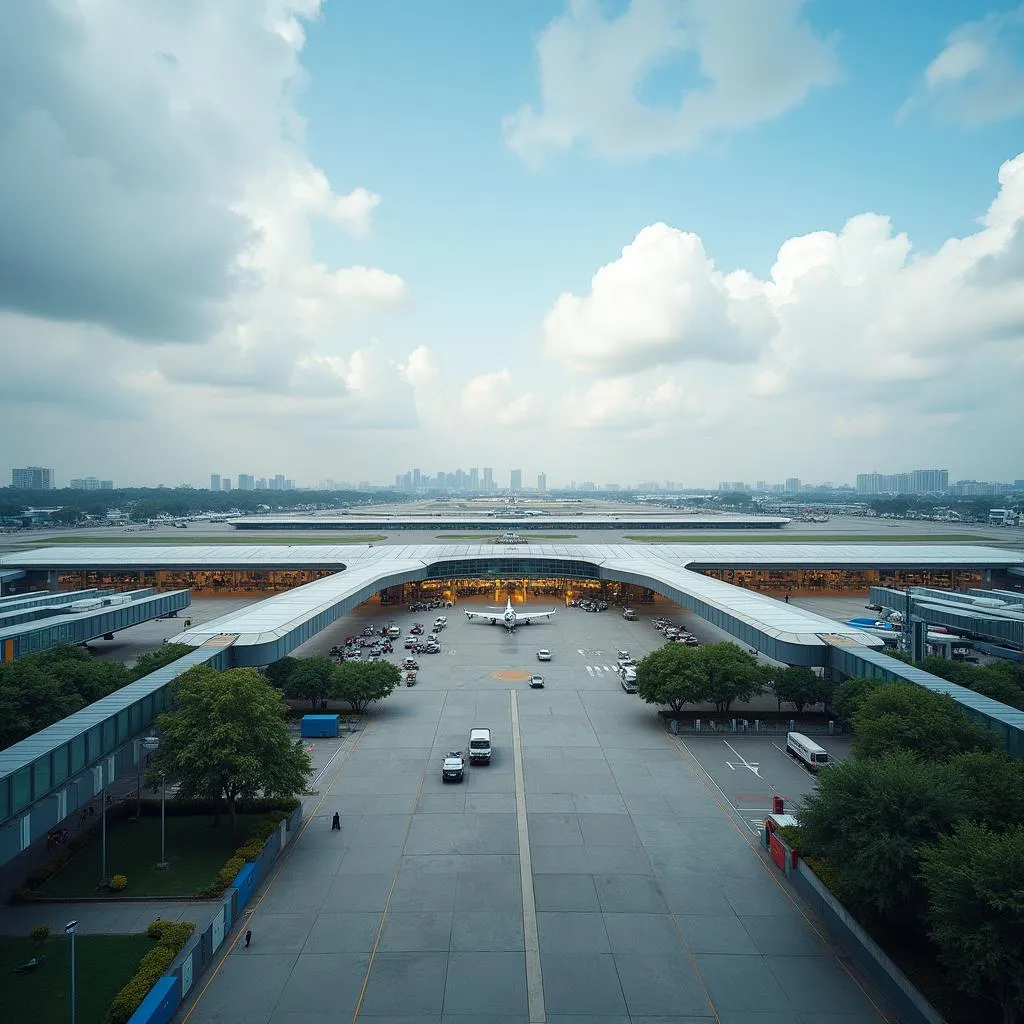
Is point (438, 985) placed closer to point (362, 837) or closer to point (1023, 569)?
point (362, 837)

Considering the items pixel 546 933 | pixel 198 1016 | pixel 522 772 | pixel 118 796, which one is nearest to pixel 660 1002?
pixel 546 933

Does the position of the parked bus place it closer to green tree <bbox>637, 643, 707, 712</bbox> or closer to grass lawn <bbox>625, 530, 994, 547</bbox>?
green tree <bbox>637, 643, 707, 712</bbox>

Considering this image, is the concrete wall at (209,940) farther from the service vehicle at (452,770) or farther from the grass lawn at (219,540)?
the grass lawn at (219,540)

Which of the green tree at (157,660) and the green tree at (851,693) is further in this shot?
the green tree at (157,660)

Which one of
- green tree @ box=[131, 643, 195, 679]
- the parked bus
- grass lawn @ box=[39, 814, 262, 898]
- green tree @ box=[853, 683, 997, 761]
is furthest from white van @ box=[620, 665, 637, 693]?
green tree @ box=[131, 643, 195, 679]

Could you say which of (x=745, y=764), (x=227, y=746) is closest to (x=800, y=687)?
(x=745, y=764)

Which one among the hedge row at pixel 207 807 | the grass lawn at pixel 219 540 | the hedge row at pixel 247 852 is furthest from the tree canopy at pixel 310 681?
the grass lawn at pixel 219 540
